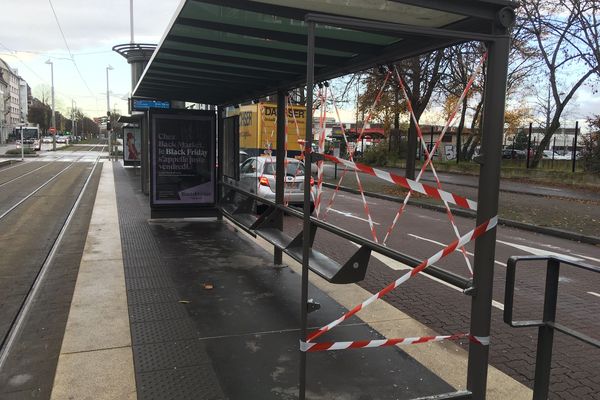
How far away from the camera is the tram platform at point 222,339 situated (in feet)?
10.8

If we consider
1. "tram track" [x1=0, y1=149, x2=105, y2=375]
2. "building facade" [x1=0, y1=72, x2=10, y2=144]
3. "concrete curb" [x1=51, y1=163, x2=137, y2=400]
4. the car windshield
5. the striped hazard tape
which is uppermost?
"building facade" [x1=0, y1=72, x2=10, y2=144]

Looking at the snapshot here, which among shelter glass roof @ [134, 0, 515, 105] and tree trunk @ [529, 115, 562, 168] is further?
tree trunk @ [529, 115, 562, 168]

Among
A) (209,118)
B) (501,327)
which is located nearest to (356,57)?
(501,327)

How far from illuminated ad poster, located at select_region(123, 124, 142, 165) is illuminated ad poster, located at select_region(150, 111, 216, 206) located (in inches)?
563

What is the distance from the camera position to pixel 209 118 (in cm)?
945

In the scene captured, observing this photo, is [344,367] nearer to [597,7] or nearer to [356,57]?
[356,57]

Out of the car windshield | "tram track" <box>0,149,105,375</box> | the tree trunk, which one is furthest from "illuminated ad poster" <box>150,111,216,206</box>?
the tree trunk

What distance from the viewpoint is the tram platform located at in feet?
10.8

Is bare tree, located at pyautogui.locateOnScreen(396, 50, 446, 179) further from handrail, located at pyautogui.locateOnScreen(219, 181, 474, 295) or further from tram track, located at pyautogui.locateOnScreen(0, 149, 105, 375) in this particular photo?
handrail, located at pyautogui.locateOnScreen(219, 181, 474, 295)

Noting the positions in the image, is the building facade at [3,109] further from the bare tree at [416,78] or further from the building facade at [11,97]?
the bare tree at [416,78]

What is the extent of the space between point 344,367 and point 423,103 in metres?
14.6

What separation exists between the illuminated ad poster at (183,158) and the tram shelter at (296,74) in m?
0.02

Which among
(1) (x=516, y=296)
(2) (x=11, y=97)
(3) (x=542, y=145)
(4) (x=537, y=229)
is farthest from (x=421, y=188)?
(2) (x=11, y=97)

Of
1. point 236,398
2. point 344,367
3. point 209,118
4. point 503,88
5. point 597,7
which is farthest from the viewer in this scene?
point 597,7
